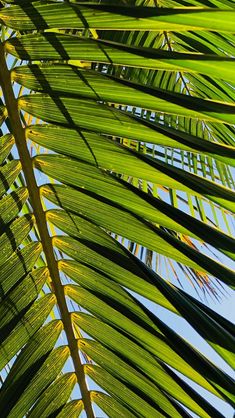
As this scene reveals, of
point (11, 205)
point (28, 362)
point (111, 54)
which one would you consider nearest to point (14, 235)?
point (11, 205)

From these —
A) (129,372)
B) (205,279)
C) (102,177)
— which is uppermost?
(205,279)

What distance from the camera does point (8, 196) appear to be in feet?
2.47

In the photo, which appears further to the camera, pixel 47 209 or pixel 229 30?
pixel 47 209

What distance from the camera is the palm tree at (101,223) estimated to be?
58 centimetres

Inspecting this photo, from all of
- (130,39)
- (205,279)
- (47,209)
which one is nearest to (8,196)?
(47,209)

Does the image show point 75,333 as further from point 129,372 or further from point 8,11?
point 8,11

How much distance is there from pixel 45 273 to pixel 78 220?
0.08 metres

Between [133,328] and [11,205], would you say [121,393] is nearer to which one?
[133,328]

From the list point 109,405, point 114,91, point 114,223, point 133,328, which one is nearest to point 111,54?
point 114,91

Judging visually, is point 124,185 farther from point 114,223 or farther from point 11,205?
point 11,205

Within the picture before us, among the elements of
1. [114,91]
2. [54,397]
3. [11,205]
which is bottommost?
[54,397]

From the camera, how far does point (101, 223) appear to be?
27.7 inches

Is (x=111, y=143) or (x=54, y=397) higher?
(x=111, y=143)

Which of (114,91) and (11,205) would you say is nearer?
(114,91)
